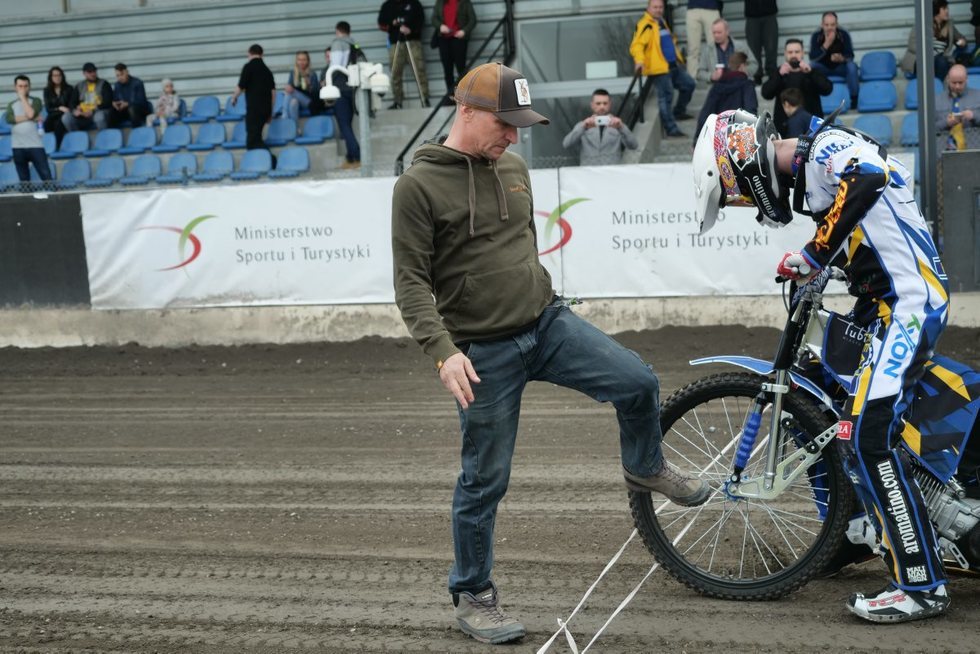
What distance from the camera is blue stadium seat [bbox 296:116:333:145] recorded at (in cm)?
1847

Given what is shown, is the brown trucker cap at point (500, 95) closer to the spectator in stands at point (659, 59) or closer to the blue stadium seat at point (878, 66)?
the spectator in stands at point (659, 59)

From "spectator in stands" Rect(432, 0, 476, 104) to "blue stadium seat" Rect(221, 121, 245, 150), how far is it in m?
3.46

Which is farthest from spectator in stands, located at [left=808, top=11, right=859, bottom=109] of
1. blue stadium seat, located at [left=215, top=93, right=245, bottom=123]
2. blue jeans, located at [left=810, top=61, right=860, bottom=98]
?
blue stadium seat, located at [left=215, top=93, right=245, bottom=123]

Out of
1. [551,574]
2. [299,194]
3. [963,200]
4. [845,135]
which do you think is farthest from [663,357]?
[845,135]

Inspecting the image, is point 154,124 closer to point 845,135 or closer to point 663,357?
point 663,357

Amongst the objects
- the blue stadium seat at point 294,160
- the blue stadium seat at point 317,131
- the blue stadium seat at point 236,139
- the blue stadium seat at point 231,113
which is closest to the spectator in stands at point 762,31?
the blue stadium seat at point 317,131

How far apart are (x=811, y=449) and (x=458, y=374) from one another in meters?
1.66

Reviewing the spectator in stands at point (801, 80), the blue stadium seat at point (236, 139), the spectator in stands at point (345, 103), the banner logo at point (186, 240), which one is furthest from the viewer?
the blue stadium seat at point (236, 139)

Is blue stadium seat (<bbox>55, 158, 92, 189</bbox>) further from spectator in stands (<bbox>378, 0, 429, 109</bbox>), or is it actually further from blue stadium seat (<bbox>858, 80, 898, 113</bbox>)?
blue stadium seat (<bbox>858, 80, 898, 113</bbox>)

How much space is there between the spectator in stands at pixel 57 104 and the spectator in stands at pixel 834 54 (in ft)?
41.1

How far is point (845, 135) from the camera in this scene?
467cm

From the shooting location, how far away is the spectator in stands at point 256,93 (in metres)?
18.1

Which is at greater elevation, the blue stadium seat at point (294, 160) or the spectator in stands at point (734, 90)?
the spectator in stands at point (734, 90)

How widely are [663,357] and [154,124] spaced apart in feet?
38.1
